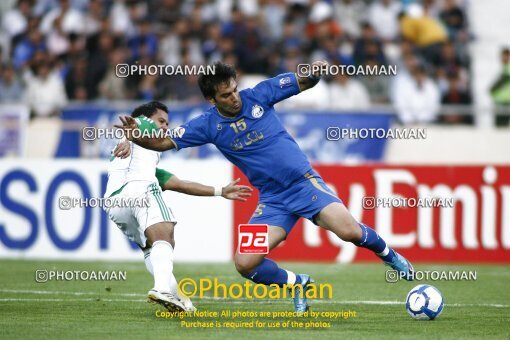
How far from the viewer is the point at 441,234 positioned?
1623 centimetres

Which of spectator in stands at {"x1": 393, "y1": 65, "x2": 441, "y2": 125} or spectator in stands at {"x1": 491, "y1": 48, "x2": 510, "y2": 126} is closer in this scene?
spectator in stands at {"x1": 393, "y1": 65, "x2": 441, "y2": 125}

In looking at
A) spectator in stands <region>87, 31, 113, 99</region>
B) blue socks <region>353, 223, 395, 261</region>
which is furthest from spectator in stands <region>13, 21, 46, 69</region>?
blue socks <region>353, 223, 395, 261</region>

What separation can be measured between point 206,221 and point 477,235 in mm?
4108

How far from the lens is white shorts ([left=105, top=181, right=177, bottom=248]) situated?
1034cm

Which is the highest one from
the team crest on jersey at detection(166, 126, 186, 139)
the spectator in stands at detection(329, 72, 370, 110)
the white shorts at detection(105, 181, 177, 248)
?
the spectator in stands at detection(329, 72, 370, 110)

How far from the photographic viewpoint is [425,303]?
980cm

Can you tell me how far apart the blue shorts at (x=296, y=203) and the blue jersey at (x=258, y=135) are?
0.09m

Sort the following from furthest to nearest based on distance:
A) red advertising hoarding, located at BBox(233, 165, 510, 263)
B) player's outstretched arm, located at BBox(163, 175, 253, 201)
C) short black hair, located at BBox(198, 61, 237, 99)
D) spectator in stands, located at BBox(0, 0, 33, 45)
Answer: spectator in stands, located at BBox(0, 0, 33, 45) → red advertising hoarding, located at BBox(233, 165, 510, 263) → short black hair, located at BBox(198, 61, 237, 99) → player's outstretched arm, located at BBox(163, 175, 253, 201)

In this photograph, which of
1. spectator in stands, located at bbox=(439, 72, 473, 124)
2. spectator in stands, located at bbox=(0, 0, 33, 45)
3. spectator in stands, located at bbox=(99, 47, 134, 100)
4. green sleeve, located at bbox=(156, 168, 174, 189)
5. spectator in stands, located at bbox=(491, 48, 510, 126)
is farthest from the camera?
spectator in stands, located at bbox=(0, 0, 33, 45)

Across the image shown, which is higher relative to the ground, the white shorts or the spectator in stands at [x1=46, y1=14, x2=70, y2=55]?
the spectator in stands at [x1=46, y1=14, x2=70, y2=55]

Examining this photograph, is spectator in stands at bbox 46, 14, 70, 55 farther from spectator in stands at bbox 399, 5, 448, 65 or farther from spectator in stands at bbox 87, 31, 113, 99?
spectator in stands at bbox 399, 5, 448, 65

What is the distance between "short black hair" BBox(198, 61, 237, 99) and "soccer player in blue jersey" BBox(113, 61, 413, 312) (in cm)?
1

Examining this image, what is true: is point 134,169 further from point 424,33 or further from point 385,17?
point 385,17

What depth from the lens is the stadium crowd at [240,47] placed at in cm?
1952
